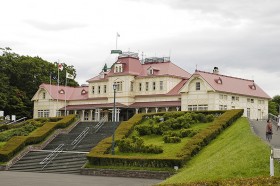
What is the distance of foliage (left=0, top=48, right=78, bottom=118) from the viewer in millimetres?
75438

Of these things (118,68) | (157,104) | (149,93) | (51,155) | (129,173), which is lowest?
(129,173)

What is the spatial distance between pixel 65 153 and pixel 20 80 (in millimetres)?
43344

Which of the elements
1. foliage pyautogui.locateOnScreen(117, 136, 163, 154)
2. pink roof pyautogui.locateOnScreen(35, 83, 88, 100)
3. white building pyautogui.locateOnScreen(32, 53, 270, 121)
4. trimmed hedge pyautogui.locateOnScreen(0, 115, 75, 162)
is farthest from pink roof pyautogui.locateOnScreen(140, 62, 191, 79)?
foliage pyautogui.locateOnScreen(117, 136, 163, 154)

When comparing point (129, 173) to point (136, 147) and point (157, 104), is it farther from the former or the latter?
point (157, 104)

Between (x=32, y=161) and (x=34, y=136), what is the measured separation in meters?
5.47

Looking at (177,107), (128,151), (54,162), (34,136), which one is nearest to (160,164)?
(128,151)

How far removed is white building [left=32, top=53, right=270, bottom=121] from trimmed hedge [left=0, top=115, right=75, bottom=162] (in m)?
10.9

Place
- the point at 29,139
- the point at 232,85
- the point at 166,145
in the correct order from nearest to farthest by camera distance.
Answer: the point at 166,145, the point at 29,139, the point at 232,85

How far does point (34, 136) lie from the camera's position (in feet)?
147

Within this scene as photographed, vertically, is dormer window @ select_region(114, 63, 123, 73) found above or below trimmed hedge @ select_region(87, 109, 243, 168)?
above

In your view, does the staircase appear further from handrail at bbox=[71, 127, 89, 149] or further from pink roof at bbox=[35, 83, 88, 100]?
pink roof at bbox=[35, 83, 88, 100]

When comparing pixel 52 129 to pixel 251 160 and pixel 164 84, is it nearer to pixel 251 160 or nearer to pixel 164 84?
pixel 164 84

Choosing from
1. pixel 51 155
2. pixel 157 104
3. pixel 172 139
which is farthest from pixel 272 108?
pixel 51 155

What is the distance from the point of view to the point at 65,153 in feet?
132
